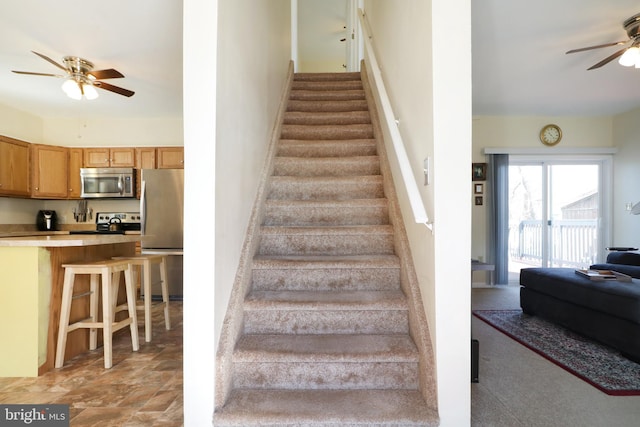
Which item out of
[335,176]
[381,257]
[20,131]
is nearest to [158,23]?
[335,176]

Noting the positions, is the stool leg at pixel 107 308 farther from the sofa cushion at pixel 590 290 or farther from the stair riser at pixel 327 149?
the sofa cushion at pixel 590 290

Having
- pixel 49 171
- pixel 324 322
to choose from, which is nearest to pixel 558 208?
pixel 324 322

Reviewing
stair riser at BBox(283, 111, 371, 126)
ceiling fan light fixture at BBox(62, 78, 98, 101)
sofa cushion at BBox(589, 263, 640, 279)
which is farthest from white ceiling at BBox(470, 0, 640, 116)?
ceiling fan light fixture at BBox(62, 78, 98, 101)

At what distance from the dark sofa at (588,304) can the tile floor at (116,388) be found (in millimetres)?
3039

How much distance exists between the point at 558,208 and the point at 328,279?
506cm

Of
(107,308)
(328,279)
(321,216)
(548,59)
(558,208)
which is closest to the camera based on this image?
(328,279)

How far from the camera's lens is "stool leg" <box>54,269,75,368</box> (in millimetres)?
2330

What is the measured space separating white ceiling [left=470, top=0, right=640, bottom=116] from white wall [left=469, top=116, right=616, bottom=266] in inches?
6.8

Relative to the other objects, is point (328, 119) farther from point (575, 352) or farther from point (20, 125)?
point (20, 125)

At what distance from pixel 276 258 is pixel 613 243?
5.63 m

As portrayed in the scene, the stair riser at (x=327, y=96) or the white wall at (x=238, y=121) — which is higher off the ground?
the stair riser at (x=327, y=96)

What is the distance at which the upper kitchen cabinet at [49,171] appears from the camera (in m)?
4.79

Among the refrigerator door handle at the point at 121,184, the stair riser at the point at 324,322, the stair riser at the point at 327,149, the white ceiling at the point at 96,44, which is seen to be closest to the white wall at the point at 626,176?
the stair riser at the point at 327,149

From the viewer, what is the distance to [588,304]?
2.79 m
